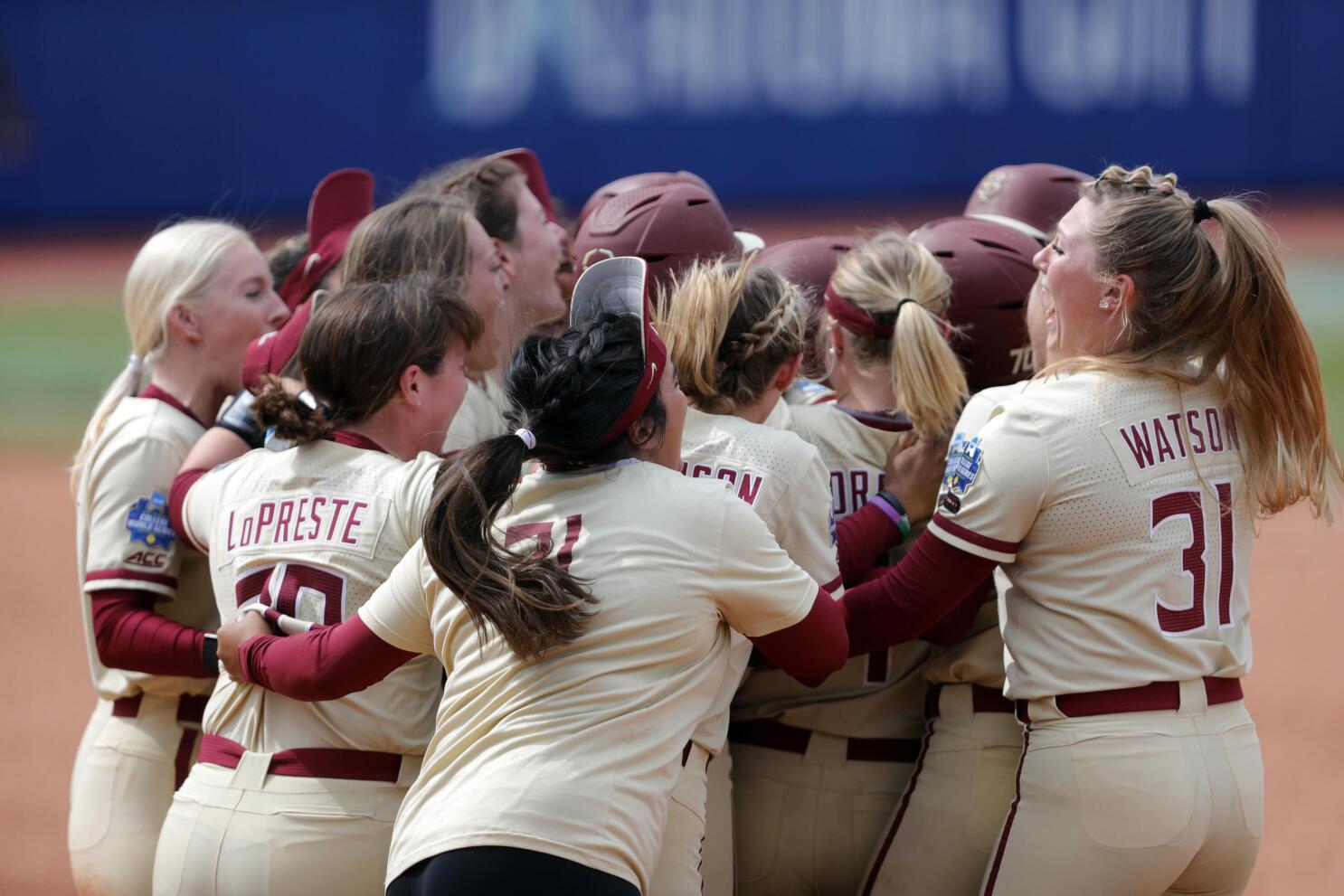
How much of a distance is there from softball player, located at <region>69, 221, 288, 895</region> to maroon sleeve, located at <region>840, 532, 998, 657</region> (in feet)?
4.42

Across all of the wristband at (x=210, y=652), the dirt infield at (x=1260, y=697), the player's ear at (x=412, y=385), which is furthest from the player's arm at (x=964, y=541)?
the dirt infield at (x=1260, y=697)

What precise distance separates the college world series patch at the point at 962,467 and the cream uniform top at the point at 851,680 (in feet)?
1.37

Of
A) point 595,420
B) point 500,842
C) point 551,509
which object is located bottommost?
point 500,842

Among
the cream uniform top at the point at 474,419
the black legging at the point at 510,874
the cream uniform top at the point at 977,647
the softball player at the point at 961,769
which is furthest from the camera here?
the cream uniform top at the point at 474,419

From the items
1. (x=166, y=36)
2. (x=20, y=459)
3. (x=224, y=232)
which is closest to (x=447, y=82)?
(x=166, y=36)

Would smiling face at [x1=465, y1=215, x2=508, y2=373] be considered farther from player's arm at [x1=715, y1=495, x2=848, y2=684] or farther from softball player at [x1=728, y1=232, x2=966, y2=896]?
player's arm at [x1=715, y1=495, x2=848, y2=684]

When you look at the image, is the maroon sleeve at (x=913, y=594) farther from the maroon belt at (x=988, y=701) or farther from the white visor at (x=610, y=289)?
the white visor at (x=610, y=289)

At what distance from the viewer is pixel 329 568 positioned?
2.65 metres

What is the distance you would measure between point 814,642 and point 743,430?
0.58 meters

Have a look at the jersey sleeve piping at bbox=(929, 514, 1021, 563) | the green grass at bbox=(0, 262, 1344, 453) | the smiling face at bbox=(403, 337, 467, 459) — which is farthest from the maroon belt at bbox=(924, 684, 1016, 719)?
the green grass at bbox=(0, 262, 1344, 453)

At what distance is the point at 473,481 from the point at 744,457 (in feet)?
2.21

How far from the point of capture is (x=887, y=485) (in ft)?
9.98

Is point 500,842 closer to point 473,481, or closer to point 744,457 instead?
point 473,481

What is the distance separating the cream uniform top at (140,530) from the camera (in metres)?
3.09
